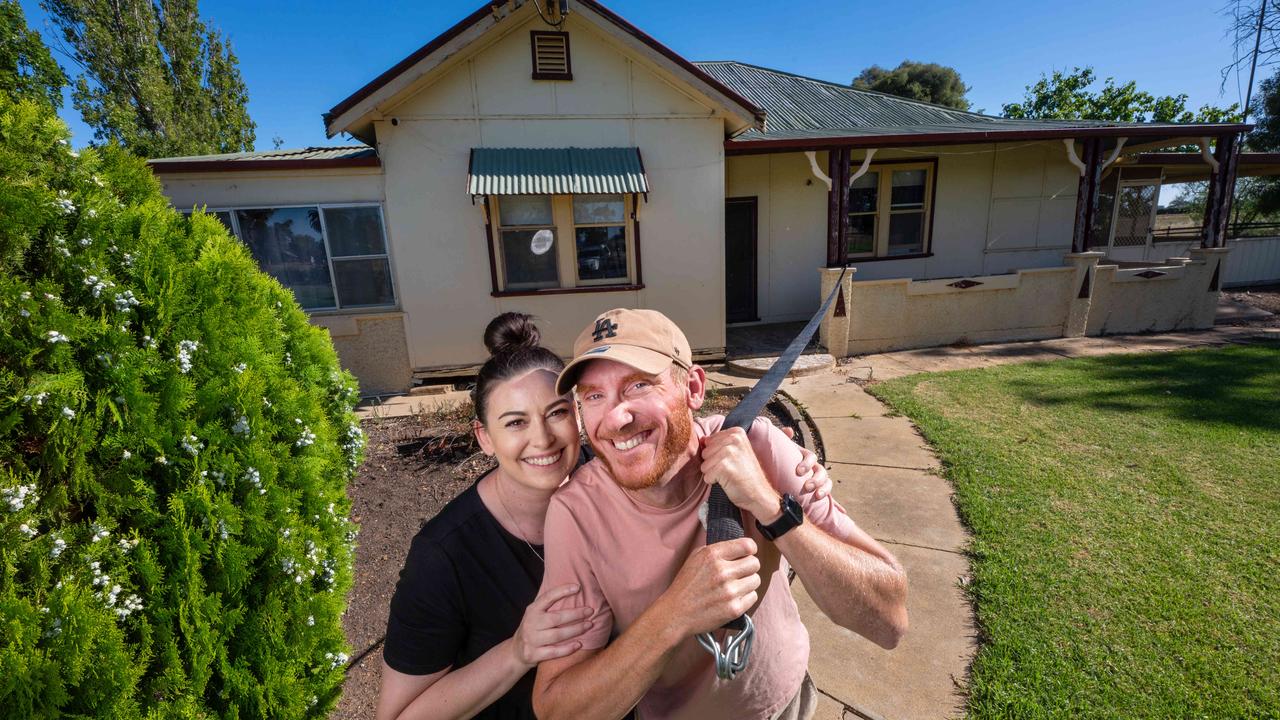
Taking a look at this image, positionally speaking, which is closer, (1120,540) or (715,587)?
(715,587)

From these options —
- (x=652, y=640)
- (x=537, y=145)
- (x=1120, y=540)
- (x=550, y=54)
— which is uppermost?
(x=550, y=54)

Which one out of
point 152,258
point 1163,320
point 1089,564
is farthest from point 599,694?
point 1163,320

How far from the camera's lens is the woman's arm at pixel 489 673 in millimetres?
1253

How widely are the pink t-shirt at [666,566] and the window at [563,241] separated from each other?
718 centimetres

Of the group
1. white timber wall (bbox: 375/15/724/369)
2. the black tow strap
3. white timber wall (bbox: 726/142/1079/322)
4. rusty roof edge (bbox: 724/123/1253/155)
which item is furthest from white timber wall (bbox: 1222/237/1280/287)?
the black tow strap

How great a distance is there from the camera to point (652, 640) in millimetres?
1129

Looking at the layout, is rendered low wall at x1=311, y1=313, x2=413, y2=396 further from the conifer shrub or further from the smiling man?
the smiling man

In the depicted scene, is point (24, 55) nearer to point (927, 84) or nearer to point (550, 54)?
point (550, 54)

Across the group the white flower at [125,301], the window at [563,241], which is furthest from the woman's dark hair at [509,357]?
the window at [563,241]

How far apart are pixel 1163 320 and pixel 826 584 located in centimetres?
1297

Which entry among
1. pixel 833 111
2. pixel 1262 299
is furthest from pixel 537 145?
pixel 1262 299

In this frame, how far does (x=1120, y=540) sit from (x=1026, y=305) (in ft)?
23.3

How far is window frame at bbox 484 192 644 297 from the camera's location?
801cm

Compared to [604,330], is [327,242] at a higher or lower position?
higher
